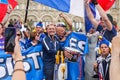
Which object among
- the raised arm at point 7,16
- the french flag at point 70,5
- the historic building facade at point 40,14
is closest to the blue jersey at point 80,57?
the french flag at point 70,5

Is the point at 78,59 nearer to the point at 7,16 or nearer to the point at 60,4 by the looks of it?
the point at 60,4

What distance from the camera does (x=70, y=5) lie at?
8273 millimetres

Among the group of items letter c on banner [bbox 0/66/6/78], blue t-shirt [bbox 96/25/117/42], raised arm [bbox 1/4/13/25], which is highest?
raised arm [bbox 1/4/13/25]

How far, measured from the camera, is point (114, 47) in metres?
2.12

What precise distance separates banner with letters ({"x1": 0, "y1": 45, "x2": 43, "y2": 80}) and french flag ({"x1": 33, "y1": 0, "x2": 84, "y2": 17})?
1.29m

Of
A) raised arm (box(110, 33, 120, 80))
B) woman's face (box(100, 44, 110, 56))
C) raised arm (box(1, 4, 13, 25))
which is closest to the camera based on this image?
raised arm (box(110, 33, 120, 80))

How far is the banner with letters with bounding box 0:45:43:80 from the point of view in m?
6.80

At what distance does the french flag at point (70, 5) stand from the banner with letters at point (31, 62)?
129 cm

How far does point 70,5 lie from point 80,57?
157 cm

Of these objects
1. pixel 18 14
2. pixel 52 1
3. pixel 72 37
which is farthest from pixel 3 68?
pixel 18 14

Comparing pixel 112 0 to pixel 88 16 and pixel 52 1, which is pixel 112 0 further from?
pixel 88 16

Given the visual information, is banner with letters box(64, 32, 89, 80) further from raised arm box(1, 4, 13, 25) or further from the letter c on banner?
raised arm box(1, 4, 13, 25)

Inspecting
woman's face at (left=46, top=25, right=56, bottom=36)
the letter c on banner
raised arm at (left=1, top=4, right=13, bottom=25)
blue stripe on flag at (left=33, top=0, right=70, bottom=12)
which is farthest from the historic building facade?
the letter c on banner

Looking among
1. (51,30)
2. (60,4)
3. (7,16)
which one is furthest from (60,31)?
(7,16)
